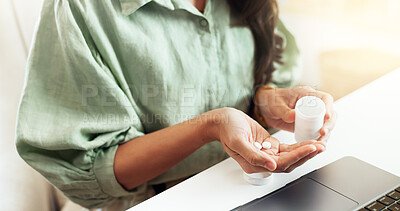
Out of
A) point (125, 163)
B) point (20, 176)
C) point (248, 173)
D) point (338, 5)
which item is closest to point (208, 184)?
point (248, 173)

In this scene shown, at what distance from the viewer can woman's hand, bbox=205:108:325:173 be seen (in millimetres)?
515

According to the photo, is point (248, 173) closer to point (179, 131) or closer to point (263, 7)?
point (179, 131)

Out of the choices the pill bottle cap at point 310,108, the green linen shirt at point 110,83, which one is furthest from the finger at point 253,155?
the green linen shirt at point 110,83

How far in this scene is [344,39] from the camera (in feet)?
4.11

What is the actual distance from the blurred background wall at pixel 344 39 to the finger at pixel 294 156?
811 millimetres

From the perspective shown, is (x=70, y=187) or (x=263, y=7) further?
(x=263, y=7)

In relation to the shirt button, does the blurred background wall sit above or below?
below

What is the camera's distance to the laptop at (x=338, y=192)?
0.49 metres

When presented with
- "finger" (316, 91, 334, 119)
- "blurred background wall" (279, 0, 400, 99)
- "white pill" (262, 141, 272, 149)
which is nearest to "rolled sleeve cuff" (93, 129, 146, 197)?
"white pill" (262, 141, 272, 149)

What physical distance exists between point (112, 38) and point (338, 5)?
84cm

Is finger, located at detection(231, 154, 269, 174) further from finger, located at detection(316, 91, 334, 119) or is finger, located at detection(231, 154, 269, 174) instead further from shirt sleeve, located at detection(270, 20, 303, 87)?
shirt sleeve, located at detection(270, 20, 303, 87)

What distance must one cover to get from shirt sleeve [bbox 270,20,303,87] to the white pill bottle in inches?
13.8

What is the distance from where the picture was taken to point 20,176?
0.76 meters

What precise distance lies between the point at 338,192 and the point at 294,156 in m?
0.07
